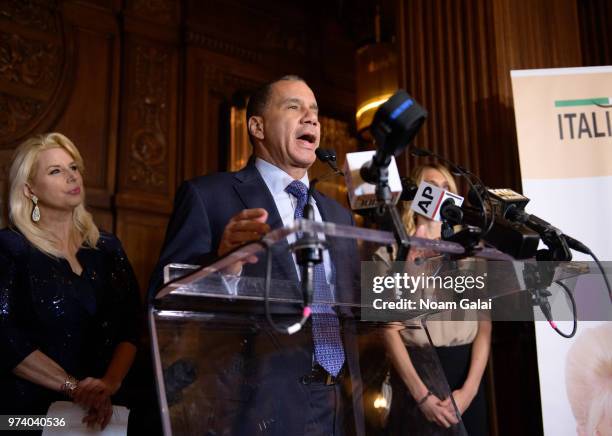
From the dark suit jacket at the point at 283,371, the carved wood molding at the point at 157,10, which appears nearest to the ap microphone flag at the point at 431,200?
the dark suit jacket at the point at 283,371

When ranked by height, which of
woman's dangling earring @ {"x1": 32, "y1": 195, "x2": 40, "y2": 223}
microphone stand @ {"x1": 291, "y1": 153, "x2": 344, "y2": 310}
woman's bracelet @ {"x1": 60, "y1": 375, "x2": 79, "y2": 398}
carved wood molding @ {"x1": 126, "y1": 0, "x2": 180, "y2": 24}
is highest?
carved wood molding @ {"x1": 126, "y1": 0, "x2": 180, "y2": 24}

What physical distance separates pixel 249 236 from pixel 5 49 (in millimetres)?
2942

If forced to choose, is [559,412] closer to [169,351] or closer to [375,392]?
[375,392]

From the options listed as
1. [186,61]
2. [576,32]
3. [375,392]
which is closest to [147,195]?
[186,61]

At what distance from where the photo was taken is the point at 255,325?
53.1 inches

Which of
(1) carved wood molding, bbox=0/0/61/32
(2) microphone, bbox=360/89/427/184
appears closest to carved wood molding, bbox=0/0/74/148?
(1) carved wood molding, bbox=0/0/61/32

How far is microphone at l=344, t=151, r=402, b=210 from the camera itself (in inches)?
52.7

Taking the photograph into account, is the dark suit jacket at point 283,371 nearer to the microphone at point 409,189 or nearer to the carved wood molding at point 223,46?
the microphone at point 409,189

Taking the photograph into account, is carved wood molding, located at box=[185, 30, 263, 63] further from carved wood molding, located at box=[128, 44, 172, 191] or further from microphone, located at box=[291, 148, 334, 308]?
microphone, located at box=[291, 148, 334, 308]

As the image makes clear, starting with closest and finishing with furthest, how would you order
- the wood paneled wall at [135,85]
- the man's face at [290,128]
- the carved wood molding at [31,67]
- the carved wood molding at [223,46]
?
the man's face at [290,128]
the carved wood molding at [31,67]
the wood paneled wall at [135,85]
the carved wood molding at [223,46]

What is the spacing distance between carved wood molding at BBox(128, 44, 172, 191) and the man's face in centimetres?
197

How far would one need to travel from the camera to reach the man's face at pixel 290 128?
2199 millimetres

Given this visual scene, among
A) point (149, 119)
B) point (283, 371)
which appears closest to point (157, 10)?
point (149, 119)

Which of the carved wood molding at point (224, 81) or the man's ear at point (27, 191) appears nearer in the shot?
the man's ear at point (27, 191)
